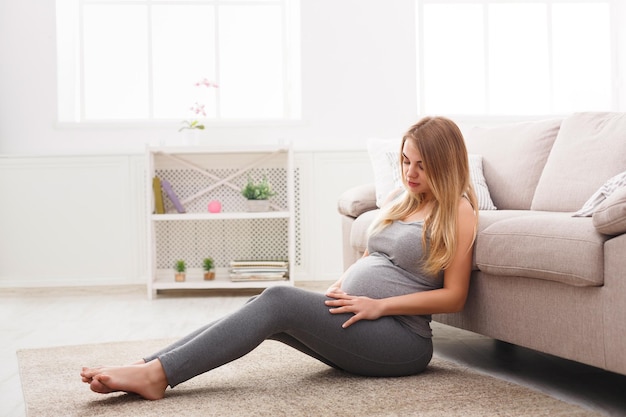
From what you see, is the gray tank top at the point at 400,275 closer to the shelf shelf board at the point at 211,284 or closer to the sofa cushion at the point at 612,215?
the sofa cushion at the point at 612,215

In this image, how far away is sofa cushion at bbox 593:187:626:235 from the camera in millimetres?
1733

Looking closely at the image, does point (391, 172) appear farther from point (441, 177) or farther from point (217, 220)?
point (217, 220)

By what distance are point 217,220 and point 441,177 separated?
271 centimetres

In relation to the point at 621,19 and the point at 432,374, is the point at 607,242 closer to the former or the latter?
the point at 432,374

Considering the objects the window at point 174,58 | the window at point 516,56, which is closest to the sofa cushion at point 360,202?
the window at point 174,58

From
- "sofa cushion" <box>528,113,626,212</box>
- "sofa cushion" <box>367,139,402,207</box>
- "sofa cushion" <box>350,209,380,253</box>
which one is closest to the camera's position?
"sofa cushion" <box>528,113,626,212</box>

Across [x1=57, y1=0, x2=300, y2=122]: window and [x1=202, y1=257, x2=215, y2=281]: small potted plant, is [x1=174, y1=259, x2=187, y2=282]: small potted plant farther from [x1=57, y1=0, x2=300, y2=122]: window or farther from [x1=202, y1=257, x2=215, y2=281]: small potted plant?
[x1=57, y1=0, x2=300, y2=122]: window

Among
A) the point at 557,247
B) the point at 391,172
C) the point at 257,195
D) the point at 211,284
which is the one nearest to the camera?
the point at 557,247

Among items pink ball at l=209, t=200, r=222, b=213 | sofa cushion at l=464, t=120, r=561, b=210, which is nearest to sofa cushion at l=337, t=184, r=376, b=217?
sofa cushion at l=464, t=120, r=561, b=210

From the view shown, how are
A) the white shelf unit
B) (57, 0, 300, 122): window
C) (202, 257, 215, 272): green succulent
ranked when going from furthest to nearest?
(57, 0, 300, 122): window < the white shelf unit < (202, 257, 215, 272): green succulent

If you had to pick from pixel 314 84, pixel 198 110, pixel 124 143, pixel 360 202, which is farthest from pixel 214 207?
pixel 360 202

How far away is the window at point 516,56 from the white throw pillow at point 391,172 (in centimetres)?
155

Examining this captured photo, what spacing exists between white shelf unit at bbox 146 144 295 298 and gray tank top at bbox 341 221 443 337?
2386 mm

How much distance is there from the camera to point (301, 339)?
1.96 metres
